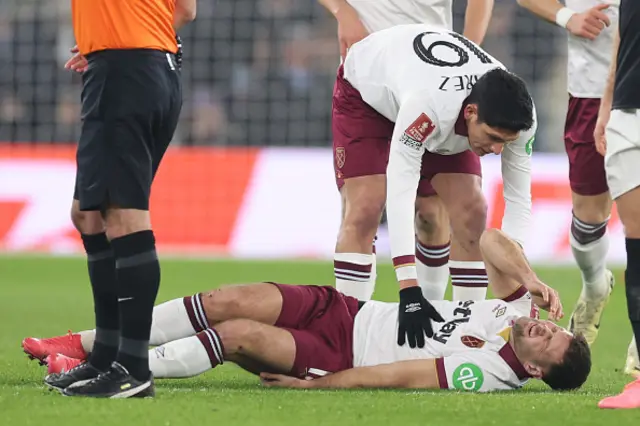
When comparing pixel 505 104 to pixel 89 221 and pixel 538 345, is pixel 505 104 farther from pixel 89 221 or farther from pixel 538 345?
pixel 89 221

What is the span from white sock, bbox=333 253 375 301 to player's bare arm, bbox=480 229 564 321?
0.66 metres

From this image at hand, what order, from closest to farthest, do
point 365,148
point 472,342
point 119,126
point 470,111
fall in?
point 119,126, point 472,342, point 470,111, point 365,148

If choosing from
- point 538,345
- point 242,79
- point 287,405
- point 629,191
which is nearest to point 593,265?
point 538,345

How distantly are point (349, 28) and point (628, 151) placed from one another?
247 cm

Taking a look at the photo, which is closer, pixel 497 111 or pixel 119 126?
pixel 119 126

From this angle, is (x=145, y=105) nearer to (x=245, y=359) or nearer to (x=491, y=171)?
(x=245, y=359)

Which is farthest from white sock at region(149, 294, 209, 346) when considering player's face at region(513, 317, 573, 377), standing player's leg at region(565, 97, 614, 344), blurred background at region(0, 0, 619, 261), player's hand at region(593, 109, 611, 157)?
blurred background at region(0, 0, 619, 261)

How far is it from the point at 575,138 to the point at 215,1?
10678mm

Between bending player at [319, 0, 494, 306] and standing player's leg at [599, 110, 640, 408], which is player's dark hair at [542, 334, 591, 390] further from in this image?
bending player at [319, 0, 494, 306]

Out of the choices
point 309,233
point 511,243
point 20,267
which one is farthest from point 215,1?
point 511,243

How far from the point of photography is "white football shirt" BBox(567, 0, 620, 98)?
22.8ft

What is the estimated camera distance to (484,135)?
550 centimetres

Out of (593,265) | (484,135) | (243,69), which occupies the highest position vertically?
(484,135)

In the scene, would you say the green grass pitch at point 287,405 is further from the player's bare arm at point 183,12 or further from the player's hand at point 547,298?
the player's bare arm at point 183,12
